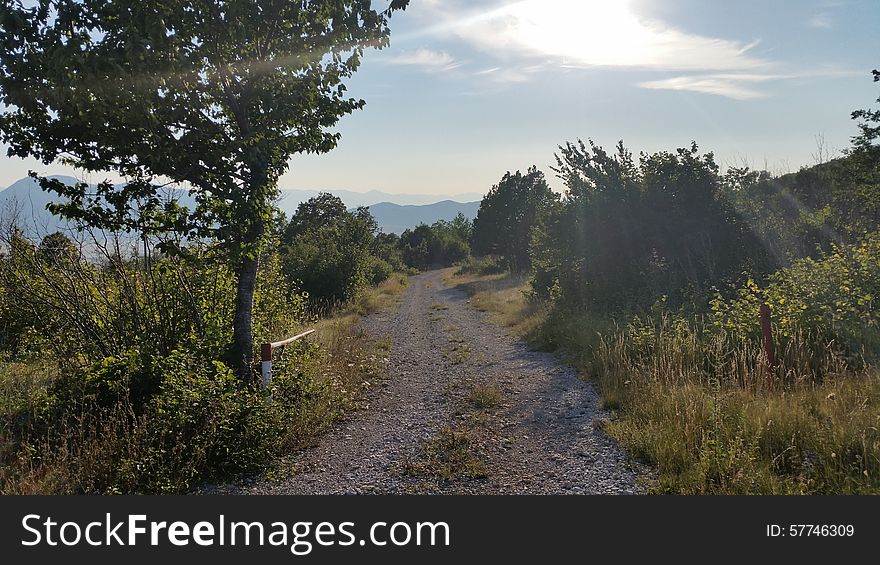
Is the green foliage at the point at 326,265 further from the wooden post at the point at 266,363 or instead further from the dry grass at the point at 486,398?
the wooden post at the point at 266,363

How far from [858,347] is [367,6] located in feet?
25.5

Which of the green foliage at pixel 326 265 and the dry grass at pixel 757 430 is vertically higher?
the green foliage at pixel 326 265

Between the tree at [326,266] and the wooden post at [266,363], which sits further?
the tree at [326,266]

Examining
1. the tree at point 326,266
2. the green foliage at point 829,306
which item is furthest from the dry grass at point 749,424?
the tree at point 326,266

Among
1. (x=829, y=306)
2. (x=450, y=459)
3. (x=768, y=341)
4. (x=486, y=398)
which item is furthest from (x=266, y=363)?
(x=829, y=306)

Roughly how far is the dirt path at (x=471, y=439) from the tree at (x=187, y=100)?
2027 mm

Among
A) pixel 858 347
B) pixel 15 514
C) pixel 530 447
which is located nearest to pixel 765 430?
pixel 530 447

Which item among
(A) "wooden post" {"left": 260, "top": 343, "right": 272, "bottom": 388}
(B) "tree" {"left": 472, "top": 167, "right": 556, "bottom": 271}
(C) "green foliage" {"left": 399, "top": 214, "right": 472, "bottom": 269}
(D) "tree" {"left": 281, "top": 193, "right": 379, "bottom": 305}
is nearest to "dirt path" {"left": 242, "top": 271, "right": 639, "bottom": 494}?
(A) "wooden post" {"left": 260, "top": 343, "right": 272, "bottom": 388}

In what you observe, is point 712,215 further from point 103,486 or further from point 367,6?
point 103,486

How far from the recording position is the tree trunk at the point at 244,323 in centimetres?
631

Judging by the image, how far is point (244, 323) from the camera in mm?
6379

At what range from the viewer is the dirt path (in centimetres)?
454

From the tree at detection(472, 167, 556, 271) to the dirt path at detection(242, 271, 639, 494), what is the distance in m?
34.0

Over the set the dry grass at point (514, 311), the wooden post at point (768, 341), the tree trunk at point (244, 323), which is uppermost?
the tree trunk at point (244, 323)
